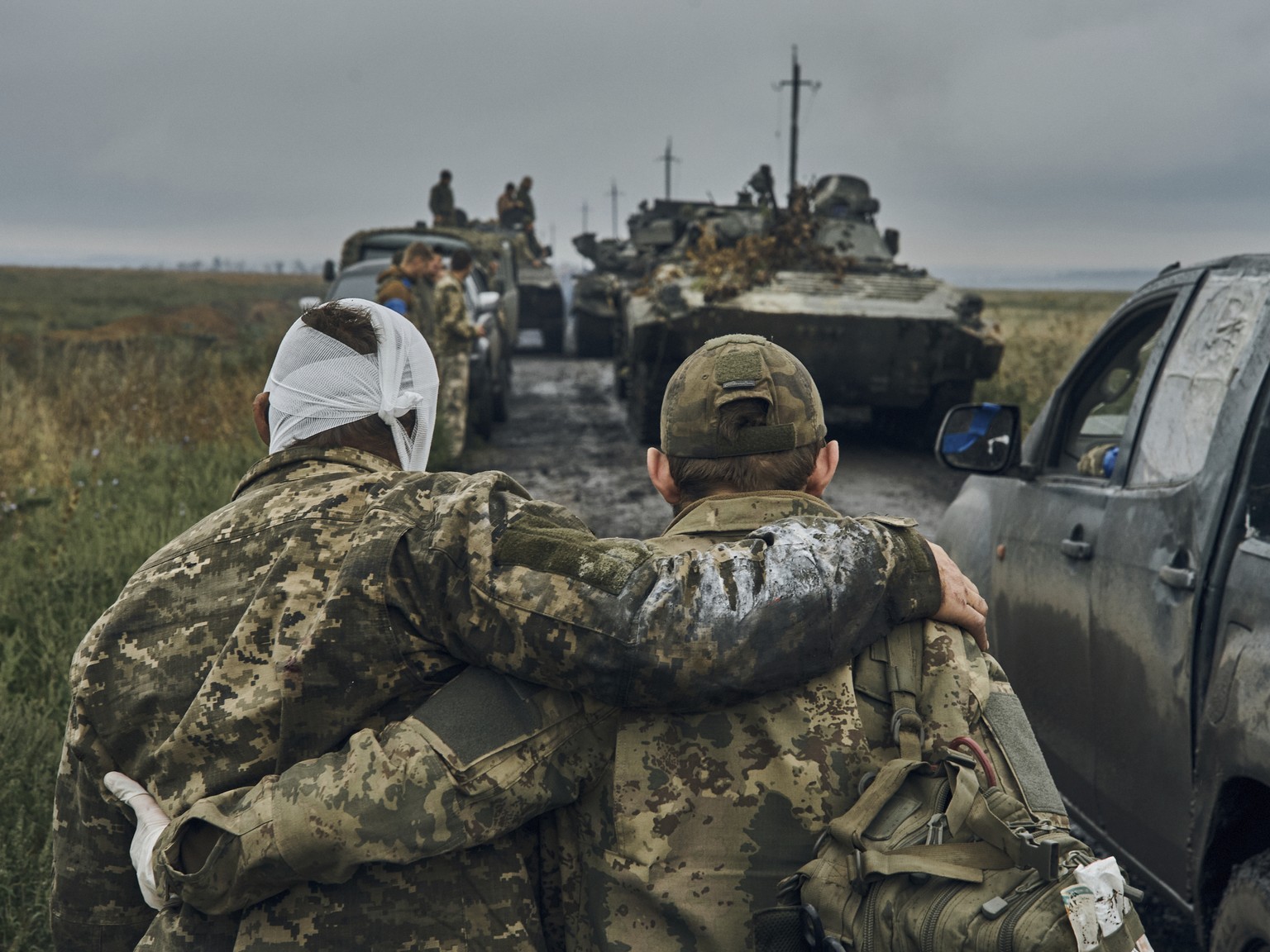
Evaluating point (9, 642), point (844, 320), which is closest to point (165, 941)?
point (9, 642)

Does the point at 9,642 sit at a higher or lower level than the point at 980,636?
lower

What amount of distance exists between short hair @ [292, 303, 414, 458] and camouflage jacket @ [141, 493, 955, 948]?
518 mm

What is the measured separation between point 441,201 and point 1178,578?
61.1 feet

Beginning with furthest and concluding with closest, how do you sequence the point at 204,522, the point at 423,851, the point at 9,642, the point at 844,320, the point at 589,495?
the point at 844,320
the point at 589,495
the point at 9,642
the point at 204,522
the point at 423,851

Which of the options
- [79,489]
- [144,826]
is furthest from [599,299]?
[144,826]

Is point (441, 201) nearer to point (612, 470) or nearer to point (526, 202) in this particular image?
point (526, 202)

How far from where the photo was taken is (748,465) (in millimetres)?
1958

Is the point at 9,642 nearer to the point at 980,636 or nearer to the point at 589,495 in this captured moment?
the point at 980,636

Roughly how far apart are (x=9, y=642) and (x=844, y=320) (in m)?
7.23

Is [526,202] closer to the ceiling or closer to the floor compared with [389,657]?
closer to the ceiling

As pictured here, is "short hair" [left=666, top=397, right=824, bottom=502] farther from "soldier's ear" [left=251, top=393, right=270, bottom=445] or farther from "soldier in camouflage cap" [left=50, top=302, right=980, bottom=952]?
"soldier's ear" [left=251, top=393, right=270, bottom=445]

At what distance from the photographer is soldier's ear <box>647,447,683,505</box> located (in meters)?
2.05

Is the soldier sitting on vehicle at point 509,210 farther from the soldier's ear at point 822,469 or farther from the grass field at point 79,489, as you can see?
the soldier's ear at point 822,469

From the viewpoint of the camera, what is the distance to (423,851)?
5.63ft
